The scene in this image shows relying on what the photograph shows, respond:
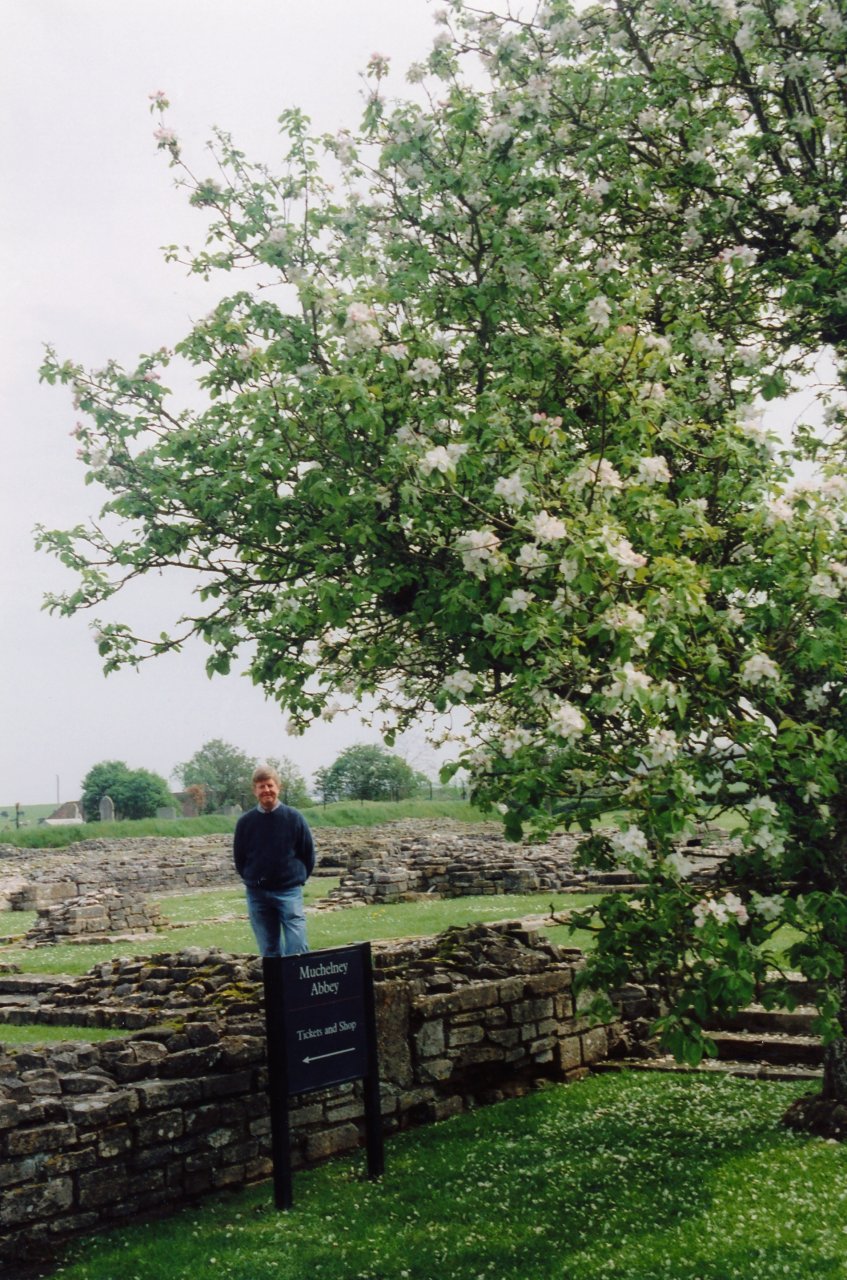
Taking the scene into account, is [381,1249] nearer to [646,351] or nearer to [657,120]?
[646,351]

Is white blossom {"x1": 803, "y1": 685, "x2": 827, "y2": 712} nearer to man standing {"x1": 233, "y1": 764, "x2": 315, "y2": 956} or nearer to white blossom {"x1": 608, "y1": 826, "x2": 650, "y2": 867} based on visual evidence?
white blossom {"x1": 608, "y1": 826, "x2": 650, "y2": 867}

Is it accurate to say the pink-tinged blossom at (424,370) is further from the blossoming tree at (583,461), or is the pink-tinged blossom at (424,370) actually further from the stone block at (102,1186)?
the stone block at (102,1186)

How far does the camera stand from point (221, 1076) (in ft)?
27.5

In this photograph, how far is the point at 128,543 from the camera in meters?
10.3

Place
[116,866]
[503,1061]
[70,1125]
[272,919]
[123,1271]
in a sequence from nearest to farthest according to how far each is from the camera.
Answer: [123,1271]
[70,1125]
[503,1061]
[272,919]
[116,866]

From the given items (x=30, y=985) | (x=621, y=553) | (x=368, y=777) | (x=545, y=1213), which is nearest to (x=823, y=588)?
(x=621, y=553)

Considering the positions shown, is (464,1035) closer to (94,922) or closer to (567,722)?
(567,722)

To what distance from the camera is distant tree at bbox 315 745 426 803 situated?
8968cm

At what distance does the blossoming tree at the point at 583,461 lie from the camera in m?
7.40

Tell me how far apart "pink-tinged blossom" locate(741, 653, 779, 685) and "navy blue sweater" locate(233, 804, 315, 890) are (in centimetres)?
→ 608

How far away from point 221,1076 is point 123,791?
89351mm

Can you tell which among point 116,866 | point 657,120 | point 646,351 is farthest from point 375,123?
point 116,866

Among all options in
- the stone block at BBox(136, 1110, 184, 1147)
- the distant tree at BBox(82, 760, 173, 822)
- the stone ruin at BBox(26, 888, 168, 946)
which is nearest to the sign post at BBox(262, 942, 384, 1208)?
the stone block at BBox(136, 1110, 184, 1147)

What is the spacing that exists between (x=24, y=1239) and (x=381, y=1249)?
6.76 feet
